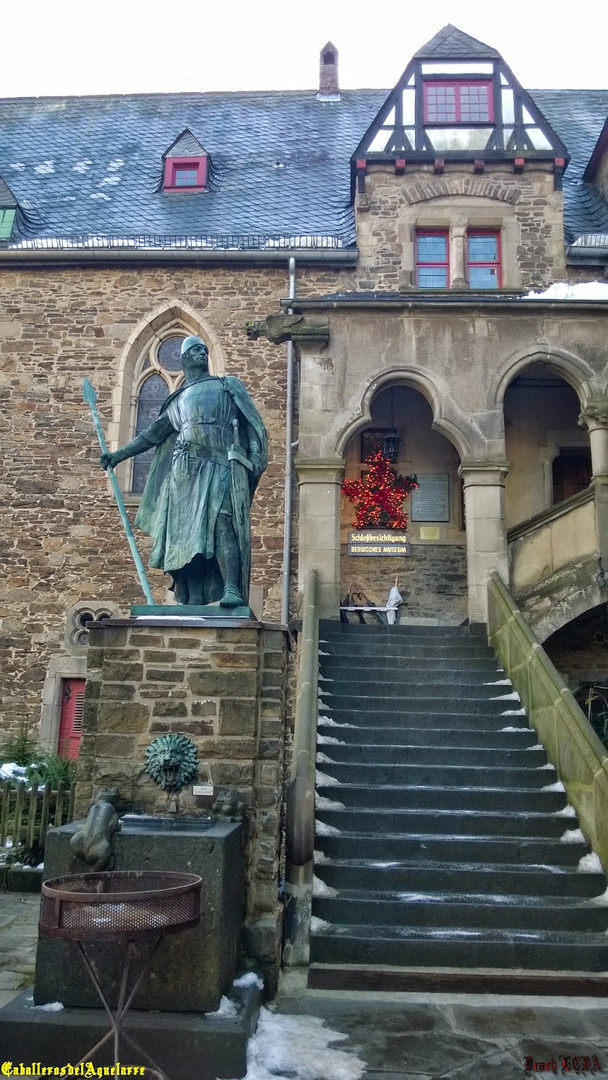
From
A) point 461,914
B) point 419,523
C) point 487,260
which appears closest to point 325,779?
point 461,914

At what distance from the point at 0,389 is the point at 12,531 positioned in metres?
2.30

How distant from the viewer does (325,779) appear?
21.9 ft

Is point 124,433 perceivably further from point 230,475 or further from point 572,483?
point 230,475

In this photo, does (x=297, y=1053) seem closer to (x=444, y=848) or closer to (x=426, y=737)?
(x=444, y=848)

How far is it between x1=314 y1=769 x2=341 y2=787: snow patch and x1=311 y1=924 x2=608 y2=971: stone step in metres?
1.46

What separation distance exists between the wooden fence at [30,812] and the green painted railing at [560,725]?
4.41 metres

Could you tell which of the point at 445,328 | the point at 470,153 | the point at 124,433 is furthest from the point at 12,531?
the point at 470,153

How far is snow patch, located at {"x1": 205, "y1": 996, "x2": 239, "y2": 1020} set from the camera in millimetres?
3857

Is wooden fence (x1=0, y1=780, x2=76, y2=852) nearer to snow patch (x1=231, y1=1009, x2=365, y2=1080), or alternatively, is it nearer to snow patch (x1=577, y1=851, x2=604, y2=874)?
snow patch (x1=231, y1=1009, x2=365, y2=1080)

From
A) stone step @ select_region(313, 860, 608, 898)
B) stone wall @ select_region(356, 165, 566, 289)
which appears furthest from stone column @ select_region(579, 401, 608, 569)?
stone step @ select_region(313, 860, 608, 898)

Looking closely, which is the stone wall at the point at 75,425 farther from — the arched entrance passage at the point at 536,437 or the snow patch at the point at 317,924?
the snow patch at the point at 317,924

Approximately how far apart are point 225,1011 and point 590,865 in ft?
9.94

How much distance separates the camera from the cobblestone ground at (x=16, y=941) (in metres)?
4.70

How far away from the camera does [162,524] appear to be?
18.3 ft
